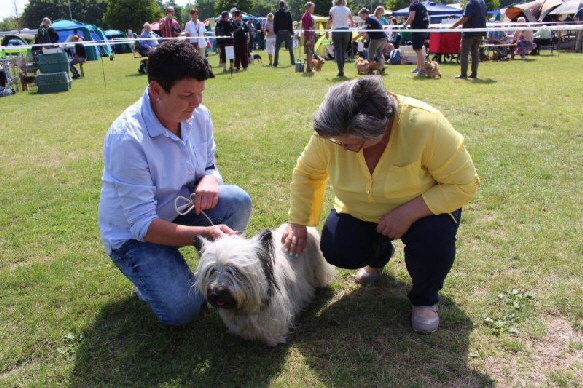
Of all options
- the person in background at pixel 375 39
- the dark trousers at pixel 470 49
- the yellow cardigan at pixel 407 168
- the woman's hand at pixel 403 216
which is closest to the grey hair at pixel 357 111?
the yellow cardigan at pixel 407 168

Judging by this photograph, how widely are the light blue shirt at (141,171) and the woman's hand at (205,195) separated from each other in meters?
0.11

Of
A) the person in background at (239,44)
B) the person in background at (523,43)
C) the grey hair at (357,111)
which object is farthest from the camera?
the person in background at (523,43)

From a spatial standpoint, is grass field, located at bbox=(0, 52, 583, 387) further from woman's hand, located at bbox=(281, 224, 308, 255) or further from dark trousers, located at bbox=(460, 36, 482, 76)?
dark trousers, located at bbox=(460, 36, 482, 76)

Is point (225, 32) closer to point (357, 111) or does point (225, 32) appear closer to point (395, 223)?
point (395, 223)

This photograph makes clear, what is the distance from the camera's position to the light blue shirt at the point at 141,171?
8.38ft

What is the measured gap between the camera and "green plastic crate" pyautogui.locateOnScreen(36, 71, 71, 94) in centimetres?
1345

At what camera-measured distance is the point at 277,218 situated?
421cm

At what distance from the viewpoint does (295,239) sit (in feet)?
9.41

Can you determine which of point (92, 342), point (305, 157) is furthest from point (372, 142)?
point (92, 342)

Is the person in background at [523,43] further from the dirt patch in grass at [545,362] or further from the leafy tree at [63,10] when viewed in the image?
the leafy tree at [63,10]

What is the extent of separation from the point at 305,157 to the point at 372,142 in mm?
Answer: 677

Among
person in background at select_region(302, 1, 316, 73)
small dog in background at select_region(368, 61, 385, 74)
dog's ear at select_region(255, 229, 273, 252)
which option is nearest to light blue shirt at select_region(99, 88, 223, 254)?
dog's ear at select_region(255, 229, 273, 252)

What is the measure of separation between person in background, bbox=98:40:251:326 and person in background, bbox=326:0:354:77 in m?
10.4

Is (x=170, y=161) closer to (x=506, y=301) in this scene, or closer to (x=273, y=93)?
(x=506, y=301)
